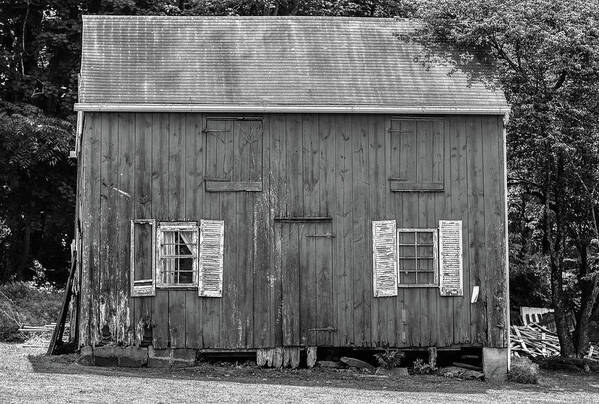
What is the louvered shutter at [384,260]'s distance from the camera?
783 inches

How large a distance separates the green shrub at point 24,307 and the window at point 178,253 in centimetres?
811

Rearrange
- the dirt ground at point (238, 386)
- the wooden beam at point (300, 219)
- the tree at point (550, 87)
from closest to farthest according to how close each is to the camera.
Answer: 1. the dirt ground at point (238, 386)
2. the wooden beam at point (300, 219)
3. the tree at point (550, 87)

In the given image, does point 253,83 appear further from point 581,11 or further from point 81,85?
point 581,11

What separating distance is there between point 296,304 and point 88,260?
4150mm

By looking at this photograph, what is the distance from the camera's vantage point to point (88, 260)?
19.5 metres

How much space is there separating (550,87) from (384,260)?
21.1ft

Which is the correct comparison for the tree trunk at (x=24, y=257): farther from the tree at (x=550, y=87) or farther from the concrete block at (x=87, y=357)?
the tree at (x=550, y=87)

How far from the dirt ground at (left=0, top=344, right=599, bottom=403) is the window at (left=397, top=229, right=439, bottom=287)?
1.92m

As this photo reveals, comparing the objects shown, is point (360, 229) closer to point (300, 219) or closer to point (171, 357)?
point (300, 219)

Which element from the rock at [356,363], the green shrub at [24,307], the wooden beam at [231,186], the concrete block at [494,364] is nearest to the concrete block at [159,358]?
the wooden beam at [231,186]

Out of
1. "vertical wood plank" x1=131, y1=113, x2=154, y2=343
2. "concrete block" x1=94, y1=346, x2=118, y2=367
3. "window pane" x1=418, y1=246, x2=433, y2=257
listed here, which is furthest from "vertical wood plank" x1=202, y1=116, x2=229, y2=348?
"window pane" x1=418, y1=246, x2=433, y2=257

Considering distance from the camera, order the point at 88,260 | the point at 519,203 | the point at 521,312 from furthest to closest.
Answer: the point at 521,312, the point at 519,203, the point at 88,260

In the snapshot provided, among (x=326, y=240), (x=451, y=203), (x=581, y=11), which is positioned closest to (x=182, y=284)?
(x=326, y=240)

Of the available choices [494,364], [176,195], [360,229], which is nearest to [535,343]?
[494,364]
